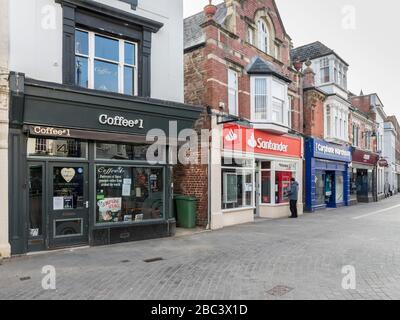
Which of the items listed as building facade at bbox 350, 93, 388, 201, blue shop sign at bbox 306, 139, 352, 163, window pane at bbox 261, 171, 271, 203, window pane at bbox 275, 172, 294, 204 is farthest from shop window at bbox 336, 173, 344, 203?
building facade at bbox 350, 93, 388, 201

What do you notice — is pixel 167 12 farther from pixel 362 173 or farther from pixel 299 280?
pixel 362 173

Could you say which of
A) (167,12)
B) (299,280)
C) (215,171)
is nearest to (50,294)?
(299,280)

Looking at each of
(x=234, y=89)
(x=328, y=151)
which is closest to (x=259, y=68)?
(x=234, y=89)

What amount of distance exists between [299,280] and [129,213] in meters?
5.48

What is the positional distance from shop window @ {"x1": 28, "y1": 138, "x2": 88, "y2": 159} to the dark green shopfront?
0.02 meters

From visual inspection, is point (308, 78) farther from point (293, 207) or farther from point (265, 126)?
point (293, 207)

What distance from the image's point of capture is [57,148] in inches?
333

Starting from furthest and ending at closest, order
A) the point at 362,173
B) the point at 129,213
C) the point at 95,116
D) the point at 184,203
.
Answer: the point at 362,173
the point at 184,203
the point at 129,213
the point at 95,116

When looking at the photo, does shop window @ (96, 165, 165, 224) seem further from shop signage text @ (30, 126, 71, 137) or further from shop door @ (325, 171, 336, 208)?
shop door @ (325, 171, 336, 208)

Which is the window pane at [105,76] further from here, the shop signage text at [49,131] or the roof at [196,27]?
the roof at [196,27]

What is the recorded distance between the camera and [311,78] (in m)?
19.6

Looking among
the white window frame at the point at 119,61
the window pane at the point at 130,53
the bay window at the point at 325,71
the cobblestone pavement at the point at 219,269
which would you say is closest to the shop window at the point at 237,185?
the cobblestone pavement at the point at 219,269

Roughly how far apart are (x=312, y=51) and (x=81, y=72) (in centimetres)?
1835

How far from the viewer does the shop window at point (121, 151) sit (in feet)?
30.2
